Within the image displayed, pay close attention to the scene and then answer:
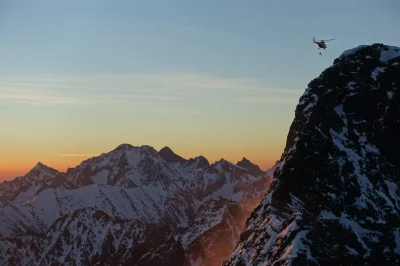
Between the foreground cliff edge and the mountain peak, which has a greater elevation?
the mountain peak

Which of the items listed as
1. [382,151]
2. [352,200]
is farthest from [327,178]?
[382,151]

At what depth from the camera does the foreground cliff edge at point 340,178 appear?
103 metres

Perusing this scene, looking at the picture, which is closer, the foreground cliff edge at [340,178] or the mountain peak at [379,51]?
the foreground cliff edge at [340,178]

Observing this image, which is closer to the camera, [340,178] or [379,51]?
[340,178]

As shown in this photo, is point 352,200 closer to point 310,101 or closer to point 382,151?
point 382,151

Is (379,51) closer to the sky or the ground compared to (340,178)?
closer to the sky

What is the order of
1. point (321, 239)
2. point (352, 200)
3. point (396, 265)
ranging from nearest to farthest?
point (321, 239) → point (396, 265) → point (352, 200)

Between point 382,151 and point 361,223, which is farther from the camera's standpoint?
point 382,151

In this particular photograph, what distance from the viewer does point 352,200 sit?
131125 mm

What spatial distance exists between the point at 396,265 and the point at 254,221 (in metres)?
30.8

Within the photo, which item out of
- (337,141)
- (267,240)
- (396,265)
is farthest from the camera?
(337,141)

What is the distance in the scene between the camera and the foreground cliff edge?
103 m

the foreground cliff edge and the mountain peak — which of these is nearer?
the foreground cliff edge

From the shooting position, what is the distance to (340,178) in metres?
135
